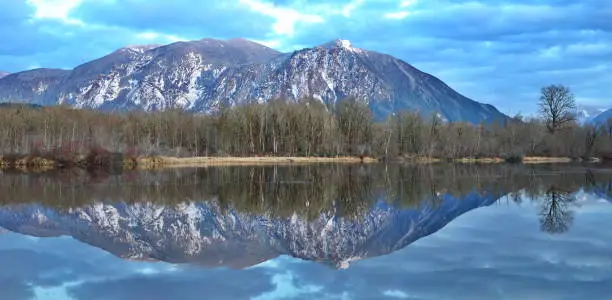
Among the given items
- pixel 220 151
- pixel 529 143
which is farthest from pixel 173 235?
pixel 529 143

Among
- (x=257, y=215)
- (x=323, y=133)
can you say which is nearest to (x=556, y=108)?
(x=323, y=133)

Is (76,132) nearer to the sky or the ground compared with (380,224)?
nearer to the sky

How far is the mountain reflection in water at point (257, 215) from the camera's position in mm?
17672

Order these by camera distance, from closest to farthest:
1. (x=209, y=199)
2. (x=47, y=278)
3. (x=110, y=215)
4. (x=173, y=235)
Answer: (x=47, y=278) → (x=173, y=235) → (x=110, y=215) → (x=209, y=199)

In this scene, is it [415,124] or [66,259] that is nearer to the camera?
[66,259]

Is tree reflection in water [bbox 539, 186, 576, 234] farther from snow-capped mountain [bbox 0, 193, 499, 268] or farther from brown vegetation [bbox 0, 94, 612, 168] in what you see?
brown vegetation [bbox 0, 94, 612, 168]

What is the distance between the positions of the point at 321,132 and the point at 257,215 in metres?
73.3

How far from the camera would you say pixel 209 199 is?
31.4 metres

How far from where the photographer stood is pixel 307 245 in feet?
59.0

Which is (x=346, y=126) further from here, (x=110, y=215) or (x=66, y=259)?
(x=66, y=259)

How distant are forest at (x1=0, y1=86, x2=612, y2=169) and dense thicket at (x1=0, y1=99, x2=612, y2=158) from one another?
0.17 meters

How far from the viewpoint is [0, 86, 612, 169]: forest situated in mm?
97562

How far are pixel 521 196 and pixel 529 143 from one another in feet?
247

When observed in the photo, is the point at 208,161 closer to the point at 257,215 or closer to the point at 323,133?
the point at 323,133
